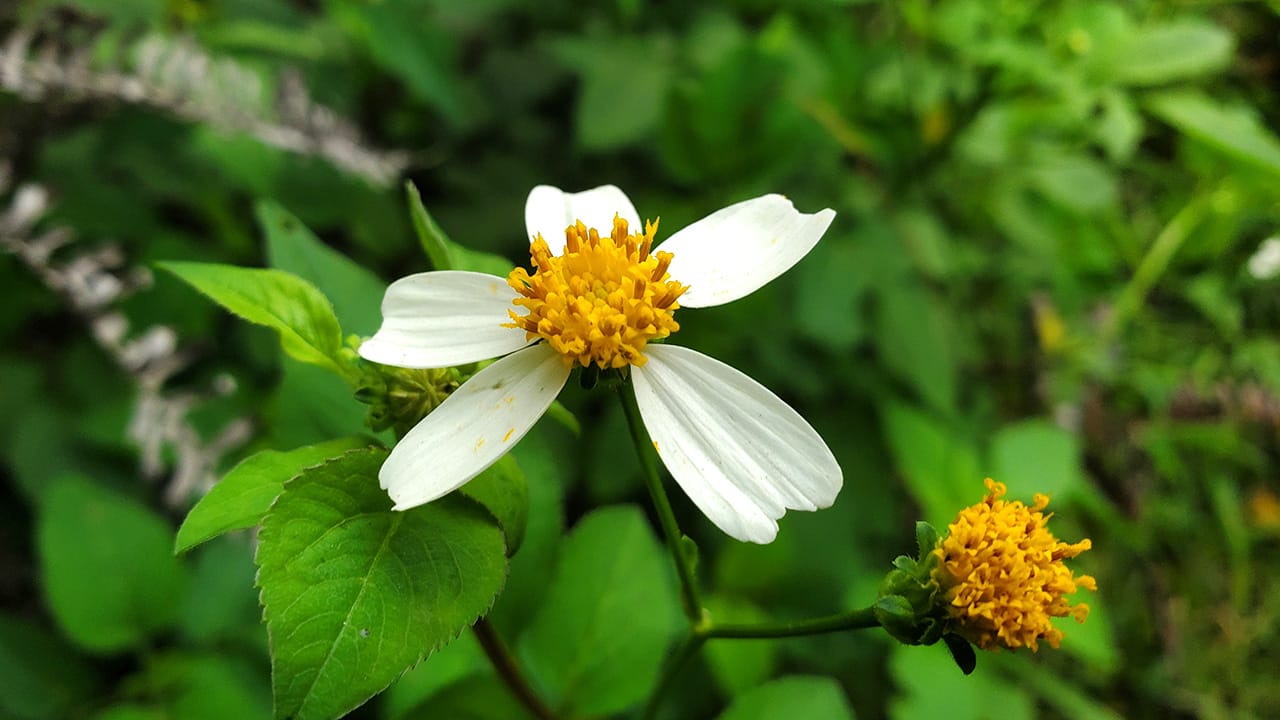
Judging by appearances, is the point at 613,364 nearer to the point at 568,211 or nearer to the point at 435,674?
the point at 568,211

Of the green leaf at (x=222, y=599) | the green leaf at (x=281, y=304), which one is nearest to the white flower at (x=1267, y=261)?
the green leaf at (x=281, y=304)

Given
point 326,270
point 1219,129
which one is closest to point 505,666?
point 326,270

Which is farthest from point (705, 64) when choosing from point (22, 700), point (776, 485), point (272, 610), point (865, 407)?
point (22, 700)

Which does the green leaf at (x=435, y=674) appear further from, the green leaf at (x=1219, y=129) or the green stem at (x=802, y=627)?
the green leaf at (x=1219, y=129)

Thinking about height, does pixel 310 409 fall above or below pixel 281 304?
below

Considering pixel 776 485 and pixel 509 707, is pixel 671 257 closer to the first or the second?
pixel 776 485

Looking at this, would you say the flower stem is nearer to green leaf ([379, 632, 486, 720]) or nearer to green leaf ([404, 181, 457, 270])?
green leaf ([379, 632, 486, 720])
